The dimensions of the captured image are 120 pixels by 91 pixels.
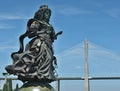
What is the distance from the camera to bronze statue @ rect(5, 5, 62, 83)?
6.28m

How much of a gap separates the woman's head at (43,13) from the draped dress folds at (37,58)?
0.32 ft

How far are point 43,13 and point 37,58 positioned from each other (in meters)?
0.68

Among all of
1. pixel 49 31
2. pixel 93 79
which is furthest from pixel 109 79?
pixel 49 31

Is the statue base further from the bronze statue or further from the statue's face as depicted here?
the statue's face

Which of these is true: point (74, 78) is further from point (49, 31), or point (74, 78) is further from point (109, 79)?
point (49, 31)

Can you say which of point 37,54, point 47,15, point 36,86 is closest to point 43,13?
point 47,15

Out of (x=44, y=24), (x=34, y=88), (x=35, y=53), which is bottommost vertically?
(x=34, y=88)

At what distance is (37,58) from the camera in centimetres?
632

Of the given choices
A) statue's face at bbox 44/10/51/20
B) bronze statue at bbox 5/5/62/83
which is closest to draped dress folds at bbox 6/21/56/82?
bronze statue at bbox 5/5/62/83

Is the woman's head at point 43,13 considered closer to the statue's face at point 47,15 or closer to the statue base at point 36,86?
the statue's face at point 47,15

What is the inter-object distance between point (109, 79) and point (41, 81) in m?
4.45

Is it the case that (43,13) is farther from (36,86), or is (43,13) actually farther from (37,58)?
(36,86)

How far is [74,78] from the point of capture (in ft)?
35.5

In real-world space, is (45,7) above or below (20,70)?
above
